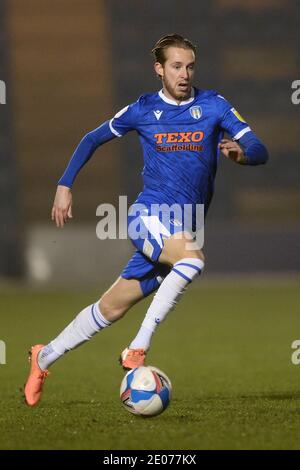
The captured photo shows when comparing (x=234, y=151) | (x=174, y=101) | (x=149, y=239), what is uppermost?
(x=174, y=101)

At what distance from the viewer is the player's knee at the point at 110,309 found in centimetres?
665

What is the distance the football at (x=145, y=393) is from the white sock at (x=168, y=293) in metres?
0.21

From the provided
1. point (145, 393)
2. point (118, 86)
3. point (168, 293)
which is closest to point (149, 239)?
point (168, 293)

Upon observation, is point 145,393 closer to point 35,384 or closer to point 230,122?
point 35,384

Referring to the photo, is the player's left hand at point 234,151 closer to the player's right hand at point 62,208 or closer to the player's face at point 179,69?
the player's face at point 179,69

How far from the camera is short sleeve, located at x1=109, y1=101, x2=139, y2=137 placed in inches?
260

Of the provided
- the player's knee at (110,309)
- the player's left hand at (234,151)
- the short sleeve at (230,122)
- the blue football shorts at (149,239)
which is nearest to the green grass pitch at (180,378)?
the player's knee at (110,309)

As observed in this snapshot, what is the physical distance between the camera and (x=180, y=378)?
8.69 m

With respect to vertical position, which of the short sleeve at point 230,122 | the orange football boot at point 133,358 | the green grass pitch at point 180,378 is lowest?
the green grass pitch at point 180,378

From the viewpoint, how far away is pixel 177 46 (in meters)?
6.39

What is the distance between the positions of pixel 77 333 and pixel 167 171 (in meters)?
1.18

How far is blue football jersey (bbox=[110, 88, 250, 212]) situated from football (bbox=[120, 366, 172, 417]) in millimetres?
1077

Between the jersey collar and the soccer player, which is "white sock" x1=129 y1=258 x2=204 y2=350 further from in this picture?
the jersey collar

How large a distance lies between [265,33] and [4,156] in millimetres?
6592
